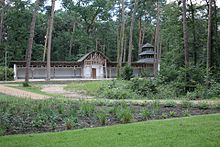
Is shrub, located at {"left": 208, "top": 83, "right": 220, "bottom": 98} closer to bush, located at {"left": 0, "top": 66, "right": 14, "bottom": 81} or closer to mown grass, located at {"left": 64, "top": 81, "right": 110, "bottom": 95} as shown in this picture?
mown grass, located at {"left": 64, "top": 81, "right": 110, "bottom": 95}

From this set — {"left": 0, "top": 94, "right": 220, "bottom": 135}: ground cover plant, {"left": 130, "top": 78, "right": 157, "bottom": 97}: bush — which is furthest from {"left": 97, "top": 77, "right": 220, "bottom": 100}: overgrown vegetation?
{"left": 0, "top": 94, "right": 220, "bottom": 135}: ground cover plant

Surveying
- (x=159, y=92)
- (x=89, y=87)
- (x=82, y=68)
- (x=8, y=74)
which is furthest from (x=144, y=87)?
(x=82, y=68)

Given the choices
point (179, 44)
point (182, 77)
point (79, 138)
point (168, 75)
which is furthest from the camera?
point (179, 44)

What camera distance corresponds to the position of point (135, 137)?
6.20m

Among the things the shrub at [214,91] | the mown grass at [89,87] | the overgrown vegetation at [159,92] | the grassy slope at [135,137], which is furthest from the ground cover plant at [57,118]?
the mown grass at [89,87]

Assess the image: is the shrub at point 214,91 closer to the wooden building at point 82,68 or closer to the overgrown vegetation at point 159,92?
the overgrown vegetation at point 159,92

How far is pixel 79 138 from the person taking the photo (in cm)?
619

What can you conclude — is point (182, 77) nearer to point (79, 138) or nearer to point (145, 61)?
point (79, 138)

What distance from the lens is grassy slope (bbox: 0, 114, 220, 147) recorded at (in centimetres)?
572

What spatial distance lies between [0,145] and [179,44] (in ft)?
88.0

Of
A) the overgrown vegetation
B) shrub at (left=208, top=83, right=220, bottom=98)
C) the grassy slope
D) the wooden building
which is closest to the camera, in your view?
the grassy slope

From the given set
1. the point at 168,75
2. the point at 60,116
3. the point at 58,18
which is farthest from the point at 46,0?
the point at 60,116

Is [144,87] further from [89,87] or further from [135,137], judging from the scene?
[135,137]

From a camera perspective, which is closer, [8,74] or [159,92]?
[159,92]
